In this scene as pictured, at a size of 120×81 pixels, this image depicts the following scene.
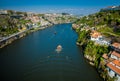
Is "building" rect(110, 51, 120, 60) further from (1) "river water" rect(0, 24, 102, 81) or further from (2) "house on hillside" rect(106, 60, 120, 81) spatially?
(1) "river water" rect(0, 24, 102, 81)

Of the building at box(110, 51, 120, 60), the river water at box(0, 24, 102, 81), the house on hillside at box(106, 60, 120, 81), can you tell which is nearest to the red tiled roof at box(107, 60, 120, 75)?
the house on hillside at box(106, 60, 120, 81)

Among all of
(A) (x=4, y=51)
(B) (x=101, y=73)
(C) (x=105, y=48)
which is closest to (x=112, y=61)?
(B) (x=101, y=73)

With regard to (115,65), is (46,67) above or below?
below

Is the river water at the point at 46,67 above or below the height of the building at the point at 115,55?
below

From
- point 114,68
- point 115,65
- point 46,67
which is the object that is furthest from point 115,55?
point 46,67

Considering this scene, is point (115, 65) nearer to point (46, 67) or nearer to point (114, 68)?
point (114, 68)

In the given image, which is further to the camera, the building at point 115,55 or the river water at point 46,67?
the building at point 115,55

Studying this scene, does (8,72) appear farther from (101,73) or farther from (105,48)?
(105,48)

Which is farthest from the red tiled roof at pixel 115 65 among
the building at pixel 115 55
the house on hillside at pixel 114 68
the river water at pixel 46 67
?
the river water at pixel 46 67

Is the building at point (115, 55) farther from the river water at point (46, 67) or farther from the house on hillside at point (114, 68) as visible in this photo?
the river water at point (46, 67)
